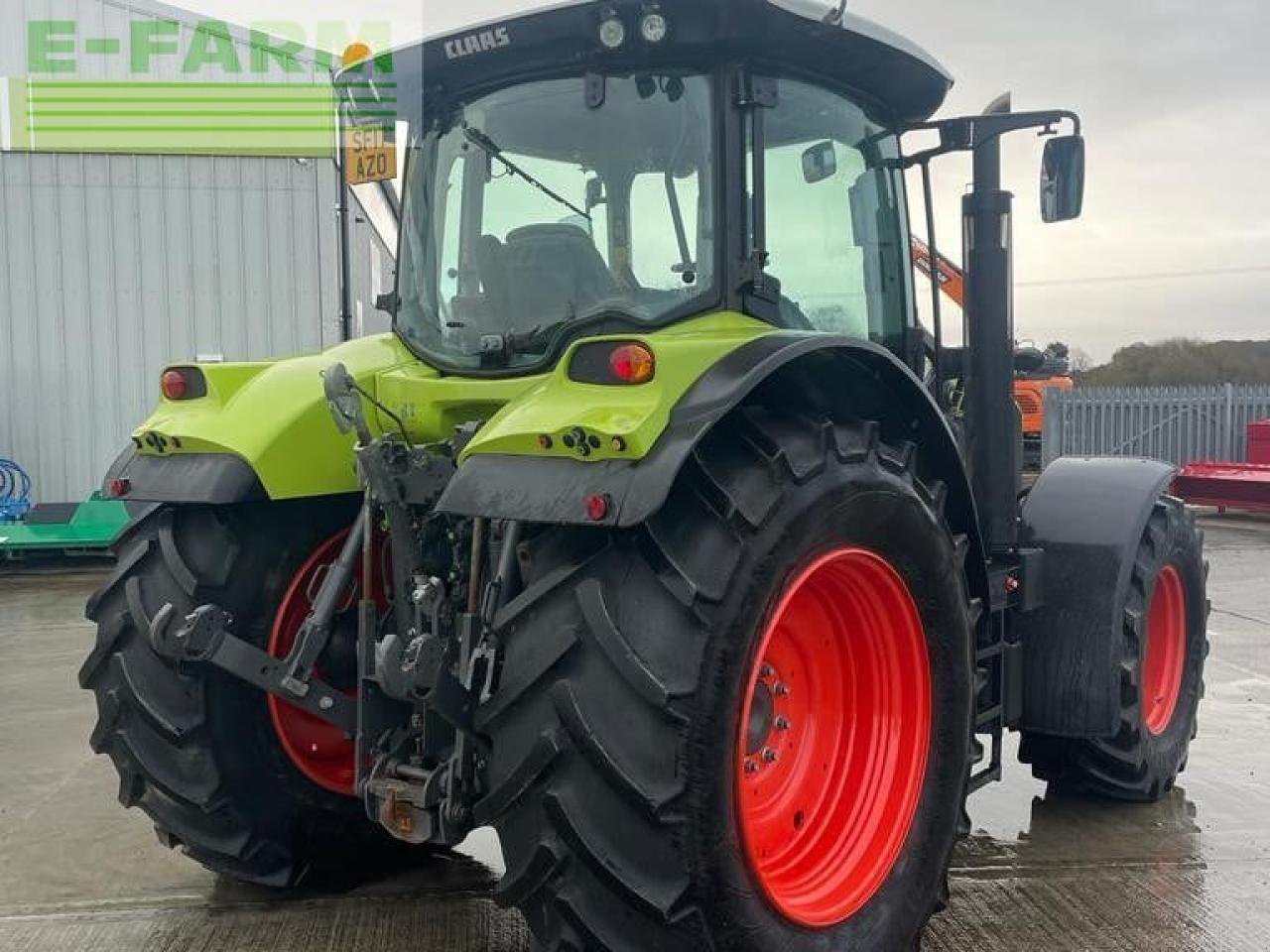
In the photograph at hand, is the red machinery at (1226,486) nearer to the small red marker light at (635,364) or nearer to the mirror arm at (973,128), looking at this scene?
the mirror arm at (973,128)

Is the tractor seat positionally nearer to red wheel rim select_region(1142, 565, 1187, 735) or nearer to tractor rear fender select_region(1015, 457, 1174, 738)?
tractor rear fender select_region(1015, 457, 1174, 738)

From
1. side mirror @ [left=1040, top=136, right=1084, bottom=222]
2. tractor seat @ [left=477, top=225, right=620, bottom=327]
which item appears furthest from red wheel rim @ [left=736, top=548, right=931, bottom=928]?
side mirror @ [left=1040, top=136, right=1084, bottom=222]

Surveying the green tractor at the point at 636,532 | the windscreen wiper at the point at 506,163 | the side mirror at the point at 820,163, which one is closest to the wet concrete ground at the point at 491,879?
the green tractor at the point at 636,532

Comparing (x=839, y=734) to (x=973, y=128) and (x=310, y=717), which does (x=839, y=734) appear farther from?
(x=973, y=128)

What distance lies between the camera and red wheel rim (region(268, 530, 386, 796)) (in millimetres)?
3193

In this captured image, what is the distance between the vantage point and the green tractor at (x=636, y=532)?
2221 mm

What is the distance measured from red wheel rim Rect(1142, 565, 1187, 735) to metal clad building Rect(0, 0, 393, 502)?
8562 millimetres

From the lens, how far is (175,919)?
10.6 feet

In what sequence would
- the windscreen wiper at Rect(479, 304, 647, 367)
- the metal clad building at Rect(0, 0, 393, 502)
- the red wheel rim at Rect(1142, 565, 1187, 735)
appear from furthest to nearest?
1. the metal clad building at Rect(0, 0, 393, 502)
2. the red wheel rim at Rect(1142, 565, 1187, 735)
3. the windscreen wiper at Rect(479, 304, 647, 367)

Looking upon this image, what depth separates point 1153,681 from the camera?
4.42 m

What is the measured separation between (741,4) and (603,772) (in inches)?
69.5

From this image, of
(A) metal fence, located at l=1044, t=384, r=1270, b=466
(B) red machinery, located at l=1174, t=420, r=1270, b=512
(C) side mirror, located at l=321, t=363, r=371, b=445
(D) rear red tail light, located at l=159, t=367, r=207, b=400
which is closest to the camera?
(C) side mirror, located at l=321, t=363, r=371, b=445

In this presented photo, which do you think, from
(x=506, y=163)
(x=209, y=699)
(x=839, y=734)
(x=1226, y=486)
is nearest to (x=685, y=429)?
(x=839, y=734)

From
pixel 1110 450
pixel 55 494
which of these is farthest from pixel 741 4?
pixel 1110 450
